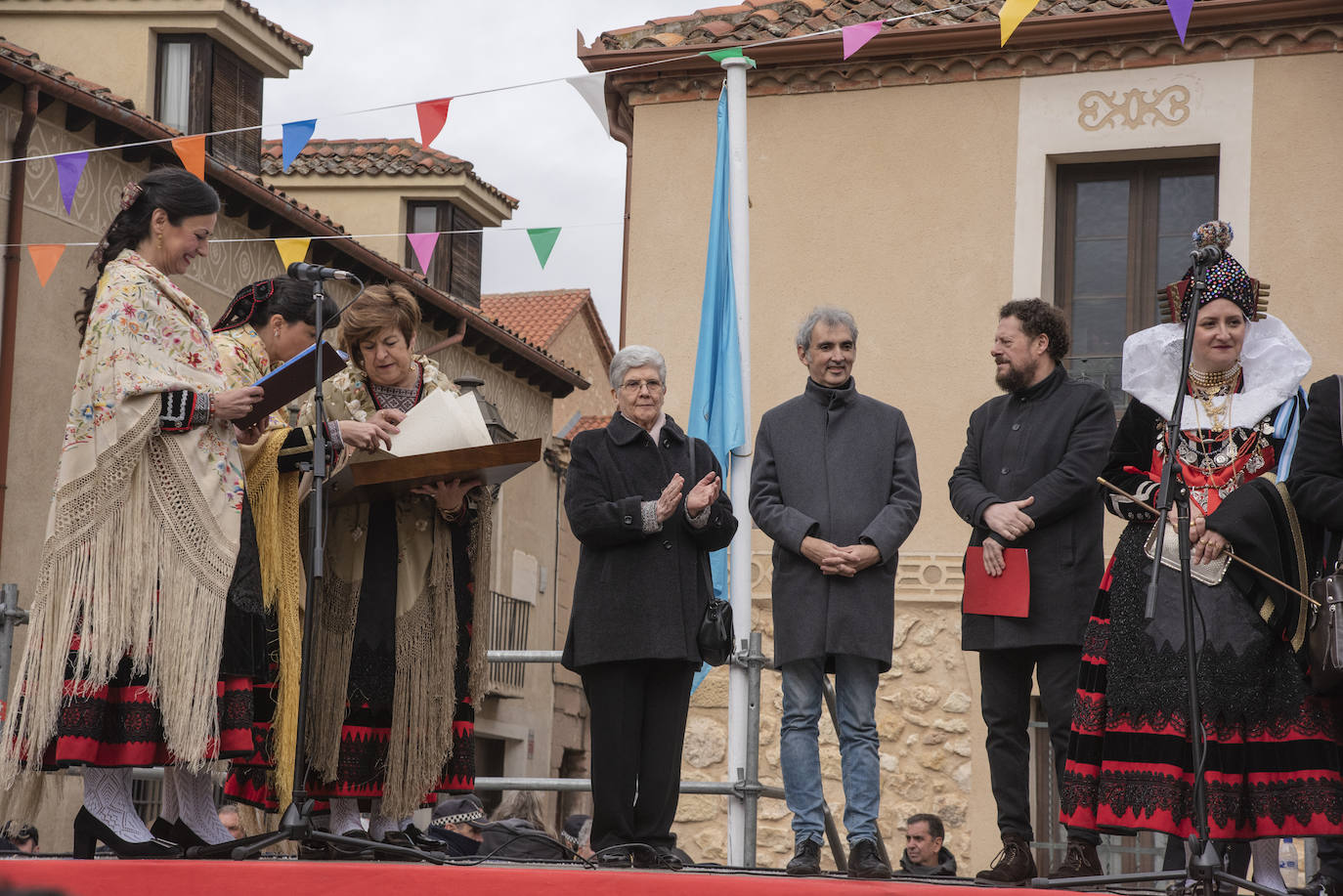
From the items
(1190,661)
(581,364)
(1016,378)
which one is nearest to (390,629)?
(1016,378)

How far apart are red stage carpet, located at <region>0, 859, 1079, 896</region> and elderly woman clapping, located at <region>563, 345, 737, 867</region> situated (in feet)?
2.66

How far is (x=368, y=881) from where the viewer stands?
3924 millimetres

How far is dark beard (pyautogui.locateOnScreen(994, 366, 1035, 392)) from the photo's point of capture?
17.6 ft

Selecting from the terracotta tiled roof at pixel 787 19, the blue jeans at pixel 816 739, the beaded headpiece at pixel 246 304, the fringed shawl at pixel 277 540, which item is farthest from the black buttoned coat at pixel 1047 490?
the terracotta tiled roof at pixel 787 19

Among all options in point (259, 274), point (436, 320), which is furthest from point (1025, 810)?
point (436, 320)

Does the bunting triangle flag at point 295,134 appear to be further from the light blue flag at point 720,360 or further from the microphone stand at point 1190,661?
the microphone stand at point 1190,661

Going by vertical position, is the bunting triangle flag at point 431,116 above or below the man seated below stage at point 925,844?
above

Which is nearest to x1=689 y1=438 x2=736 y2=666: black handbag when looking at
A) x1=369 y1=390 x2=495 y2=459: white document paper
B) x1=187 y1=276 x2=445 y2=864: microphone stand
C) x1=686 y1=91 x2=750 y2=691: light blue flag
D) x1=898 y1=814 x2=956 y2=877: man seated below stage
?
x1=369 y1=390 x2=495 y2=459: white document paper

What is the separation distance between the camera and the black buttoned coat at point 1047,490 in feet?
16.6

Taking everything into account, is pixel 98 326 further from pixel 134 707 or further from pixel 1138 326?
pixel 1138 326

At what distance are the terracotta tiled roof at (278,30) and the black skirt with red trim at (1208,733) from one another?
13.3 m

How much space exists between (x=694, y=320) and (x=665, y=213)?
2.28 ft

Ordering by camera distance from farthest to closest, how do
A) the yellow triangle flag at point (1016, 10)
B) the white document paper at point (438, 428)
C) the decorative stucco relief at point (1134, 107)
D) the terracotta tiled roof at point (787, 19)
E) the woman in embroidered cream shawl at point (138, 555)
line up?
the terracotta tiled roof at point (787, 19) → the decorative stucco relief at point (1134, 107) → the yellow triangle flag at point (1016, 10) → the white document paper at point (438, 428) → the woman in embroidered cream shawl at point (138, 555)

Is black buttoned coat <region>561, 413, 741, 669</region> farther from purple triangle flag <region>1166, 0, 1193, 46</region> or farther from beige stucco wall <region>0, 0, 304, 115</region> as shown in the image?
beige stucco wall <region>0, 0, 304, 115</region>
